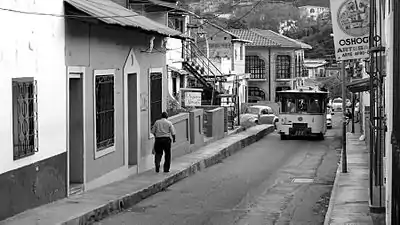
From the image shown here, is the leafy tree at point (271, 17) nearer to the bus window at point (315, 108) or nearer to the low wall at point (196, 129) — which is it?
the bus window at point (315, 108)

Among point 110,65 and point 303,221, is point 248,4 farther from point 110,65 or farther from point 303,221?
point 303,221

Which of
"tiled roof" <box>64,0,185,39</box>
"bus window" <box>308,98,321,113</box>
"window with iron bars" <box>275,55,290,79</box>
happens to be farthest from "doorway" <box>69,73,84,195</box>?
"window with iron bars" <box>275,55,290,79</box>

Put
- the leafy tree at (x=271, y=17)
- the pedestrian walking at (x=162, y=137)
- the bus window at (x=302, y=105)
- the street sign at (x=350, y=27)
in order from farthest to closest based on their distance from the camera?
the leafy tree at (x=271, y=17), the bus window at (x=302, y=105), the pedestrian walking at (x=162, y=137), the street sign at (x=350, y=27)

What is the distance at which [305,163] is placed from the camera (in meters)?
26.0

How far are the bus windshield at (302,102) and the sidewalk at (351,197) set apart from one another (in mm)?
11985

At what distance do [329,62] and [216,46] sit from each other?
2115cm

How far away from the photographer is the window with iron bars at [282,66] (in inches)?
2798

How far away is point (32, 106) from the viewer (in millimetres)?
12695

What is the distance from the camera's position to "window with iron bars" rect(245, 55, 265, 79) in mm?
70250

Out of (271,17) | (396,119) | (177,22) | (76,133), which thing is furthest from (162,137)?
(271,17)

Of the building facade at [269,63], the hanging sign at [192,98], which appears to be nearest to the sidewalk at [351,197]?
the hanging sign at [192,98]

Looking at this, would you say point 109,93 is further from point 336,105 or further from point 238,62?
point 336,105

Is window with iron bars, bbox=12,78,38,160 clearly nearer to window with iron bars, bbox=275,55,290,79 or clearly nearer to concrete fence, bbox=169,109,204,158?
concrete fence, bbox=169,109,204,158

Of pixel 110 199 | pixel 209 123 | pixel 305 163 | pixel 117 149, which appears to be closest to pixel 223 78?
pixel 209 123
